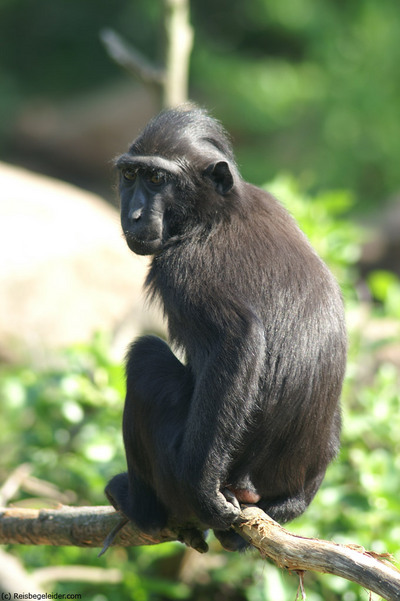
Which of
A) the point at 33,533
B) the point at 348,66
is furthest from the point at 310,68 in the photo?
the point at 33,533

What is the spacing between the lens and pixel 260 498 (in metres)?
3.55

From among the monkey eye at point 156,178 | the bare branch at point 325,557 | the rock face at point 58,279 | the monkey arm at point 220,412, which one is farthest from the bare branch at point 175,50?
the bare branch at point 325,557

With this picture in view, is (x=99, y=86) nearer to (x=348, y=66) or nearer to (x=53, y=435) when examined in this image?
(x=348, y=66)

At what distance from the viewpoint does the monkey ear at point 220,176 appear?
143 inches

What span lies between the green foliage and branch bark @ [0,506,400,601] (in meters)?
0.85

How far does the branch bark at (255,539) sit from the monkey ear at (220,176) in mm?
1460

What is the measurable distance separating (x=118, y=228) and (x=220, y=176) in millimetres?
5694

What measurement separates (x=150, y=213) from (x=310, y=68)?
13.7 metres

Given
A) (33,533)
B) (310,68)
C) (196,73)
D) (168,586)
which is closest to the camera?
(33,533)

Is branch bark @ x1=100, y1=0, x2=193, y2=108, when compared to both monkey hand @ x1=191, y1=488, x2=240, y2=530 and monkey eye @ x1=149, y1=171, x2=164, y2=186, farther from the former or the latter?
monkey hand @ x1=191, y1=488, x2=240, y2=530

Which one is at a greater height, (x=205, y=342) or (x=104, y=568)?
(x=205, y=342)

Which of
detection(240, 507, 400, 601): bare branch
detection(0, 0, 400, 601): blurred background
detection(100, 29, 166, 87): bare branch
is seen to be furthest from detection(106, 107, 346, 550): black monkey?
detection(100, 29, 166, 87): bare branch

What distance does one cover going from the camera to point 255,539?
2986mm

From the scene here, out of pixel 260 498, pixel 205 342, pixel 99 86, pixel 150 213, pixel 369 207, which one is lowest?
pixel 260 498
